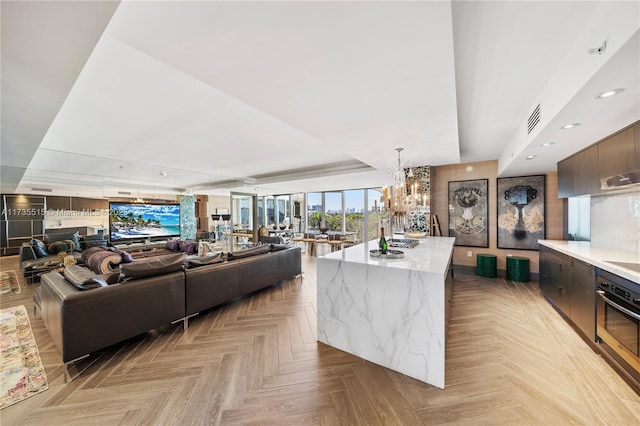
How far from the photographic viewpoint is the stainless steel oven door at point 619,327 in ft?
5.90

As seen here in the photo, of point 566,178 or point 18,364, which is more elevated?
point 566,178

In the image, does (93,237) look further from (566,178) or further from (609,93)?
(566,178)

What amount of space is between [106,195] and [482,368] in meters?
7.38

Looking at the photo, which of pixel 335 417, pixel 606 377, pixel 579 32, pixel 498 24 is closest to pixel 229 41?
pixel 498 24

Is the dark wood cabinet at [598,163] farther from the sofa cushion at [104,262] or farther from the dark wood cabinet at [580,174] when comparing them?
the sofa cushion at [104,262]

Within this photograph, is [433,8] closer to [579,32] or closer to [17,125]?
[579,32]

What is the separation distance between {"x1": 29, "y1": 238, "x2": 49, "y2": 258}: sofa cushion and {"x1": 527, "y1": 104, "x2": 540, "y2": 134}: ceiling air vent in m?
9.39

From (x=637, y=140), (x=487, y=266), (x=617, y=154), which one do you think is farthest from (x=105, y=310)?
(x=487, y=266)

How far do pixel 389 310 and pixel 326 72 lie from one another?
6.64ft

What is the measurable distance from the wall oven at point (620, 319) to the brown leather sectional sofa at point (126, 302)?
4.05m

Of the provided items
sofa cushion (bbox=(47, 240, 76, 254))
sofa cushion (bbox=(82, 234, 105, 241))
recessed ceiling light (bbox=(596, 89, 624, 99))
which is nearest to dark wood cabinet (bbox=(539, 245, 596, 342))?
recessed ceiling light (bbox=(596, 89, 624, 99))

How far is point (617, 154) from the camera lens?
2.42 meters

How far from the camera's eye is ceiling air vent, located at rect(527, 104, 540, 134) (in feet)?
7.82

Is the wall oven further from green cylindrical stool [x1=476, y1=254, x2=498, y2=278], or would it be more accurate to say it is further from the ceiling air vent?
green cylindrical stool [x1=476, y1=254, x2=498, y2=278]
